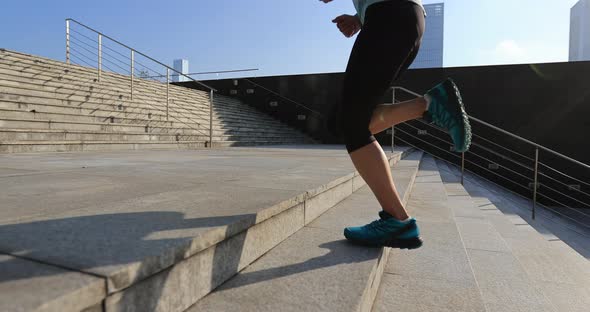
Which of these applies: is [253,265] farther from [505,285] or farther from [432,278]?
[505,285]

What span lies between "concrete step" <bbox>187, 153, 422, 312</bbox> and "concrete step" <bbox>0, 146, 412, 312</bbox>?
0.05 meters

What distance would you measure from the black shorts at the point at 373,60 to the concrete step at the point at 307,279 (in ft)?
1.22

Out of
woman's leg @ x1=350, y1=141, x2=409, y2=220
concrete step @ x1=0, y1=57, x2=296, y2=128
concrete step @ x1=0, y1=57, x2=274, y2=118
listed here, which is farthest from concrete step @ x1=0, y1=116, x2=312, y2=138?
woman's leg @ x1=350, y1=141, x2=409, y2=220

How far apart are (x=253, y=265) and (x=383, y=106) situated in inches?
27.7

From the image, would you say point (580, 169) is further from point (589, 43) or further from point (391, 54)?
A: point (589, 43)

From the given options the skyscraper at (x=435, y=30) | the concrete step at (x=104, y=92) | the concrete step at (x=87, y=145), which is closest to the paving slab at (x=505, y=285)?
the concrete step at (x=87, y=145)

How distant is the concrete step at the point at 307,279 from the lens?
84 centimetres

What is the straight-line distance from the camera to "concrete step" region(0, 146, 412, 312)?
68cm

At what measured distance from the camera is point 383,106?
1247 millimetres

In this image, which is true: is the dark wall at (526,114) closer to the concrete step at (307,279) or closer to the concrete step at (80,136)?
the concrete step at (80,136)

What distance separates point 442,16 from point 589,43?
4498cm

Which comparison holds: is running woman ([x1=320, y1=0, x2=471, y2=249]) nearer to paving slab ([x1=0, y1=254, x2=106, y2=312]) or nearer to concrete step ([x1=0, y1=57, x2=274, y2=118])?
paving slab ([x1=0, y1=254, x2=106, y2=312])

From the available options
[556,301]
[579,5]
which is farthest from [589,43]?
[556,301]

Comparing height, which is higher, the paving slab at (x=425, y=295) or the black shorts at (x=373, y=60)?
the black shorts at (x=373, y=60)
